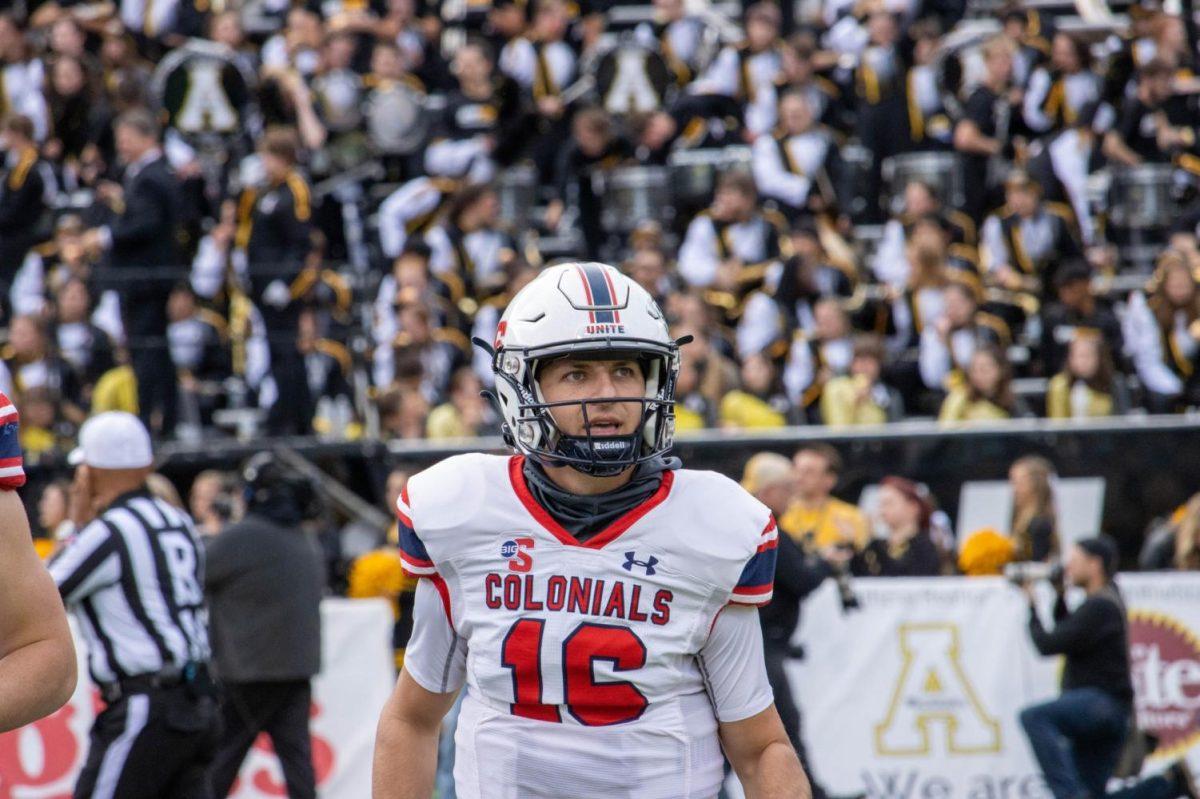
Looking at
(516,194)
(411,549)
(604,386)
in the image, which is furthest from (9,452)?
(516,194)

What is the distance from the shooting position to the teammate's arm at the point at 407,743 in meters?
3.59

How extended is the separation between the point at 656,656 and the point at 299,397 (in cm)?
926

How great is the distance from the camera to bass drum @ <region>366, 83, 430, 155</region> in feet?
50.1

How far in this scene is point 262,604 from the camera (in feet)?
26.3

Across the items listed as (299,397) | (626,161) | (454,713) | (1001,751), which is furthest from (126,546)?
(626,161)

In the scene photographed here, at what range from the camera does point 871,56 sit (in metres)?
15.7

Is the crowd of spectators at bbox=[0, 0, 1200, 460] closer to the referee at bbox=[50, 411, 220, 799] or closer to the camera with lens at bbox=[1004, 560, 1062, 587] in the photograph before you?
the camera with lens at bbox=[1004, 560, 1062, 587]

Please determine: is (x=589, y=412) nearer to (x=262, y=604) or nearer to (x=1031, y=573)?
(x=262, y=604)

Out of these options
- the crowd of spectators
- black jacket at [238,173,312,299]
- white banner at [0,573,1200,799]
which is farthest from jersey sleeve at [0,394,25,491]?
black jacket at [238,173,312,299]

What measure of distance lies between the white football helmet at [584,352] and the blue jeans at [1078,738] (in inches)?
206

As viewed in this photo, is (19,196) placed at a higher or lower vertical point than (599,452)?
higher

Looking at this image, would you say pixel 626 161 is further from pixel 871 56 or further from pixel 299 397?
pixel 299 397

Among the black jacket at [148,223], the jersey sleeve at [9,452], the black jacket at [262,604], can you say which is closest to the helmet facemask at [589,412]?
the jersey sleeve at [9,452]

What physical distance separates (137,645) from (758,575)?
11.0 feet
